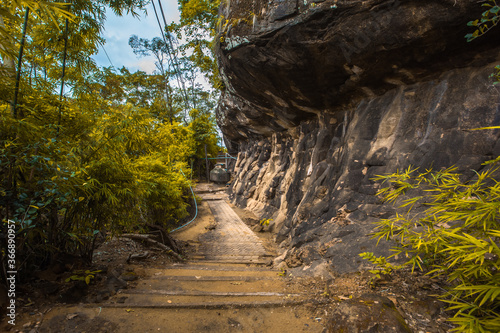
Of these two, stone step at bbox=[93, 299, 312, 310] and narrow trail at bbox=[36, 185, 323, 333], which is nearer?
narrow trail at bbox=[36, 185, 323, 333]

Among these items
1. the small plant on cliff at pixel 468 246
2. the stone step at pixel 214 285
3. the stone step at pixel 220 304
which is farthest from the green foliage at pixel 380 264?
the stone step at pixel 214 285

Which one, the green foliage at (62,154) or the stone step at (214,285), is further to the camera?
the stone step at (214,285)

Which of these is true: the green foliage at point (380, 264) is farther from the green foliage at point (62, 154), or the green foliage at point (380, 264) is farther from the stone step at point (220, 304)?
the green foliage at point (62, 154)

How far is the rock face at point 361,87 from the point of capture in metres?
3.47

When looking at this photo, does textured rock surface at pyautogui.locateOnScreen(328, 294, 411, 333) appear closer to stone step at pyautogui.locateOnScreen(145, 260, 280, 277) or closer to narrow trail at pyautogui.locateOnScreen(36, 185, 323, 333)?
narrow trail at pyautogui.locateOnScreen(36, 185, 323, 333)

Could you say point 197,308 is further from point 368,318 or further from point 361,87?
point 361,87

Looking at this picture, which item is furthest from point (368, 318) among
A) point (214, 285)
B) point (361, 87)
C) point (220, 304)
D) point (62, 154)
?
point (361, 87)

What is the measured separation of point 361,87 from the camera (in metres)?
5.13

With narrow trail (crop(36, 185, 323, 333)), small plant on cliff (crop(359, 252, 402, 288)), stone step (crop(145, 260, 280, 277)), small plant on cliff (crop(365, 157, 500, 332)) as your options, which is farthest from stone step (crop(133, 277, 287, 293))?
small plant on cliff (crop(365, 157, 500, 332))

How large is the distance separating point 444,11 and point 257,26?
3.10 m

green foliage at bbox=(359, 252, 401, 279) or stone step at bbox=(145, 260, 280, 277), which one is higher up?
green foliage at bbox=(359, 252, 401, 279)

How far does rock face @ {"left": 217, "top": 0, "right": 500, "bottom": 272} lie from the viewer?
3.47 metres

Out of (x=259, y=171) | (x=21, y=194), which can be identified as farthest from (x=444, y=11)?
(x=259, y=171)

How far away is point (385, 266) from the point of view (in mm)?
2521
